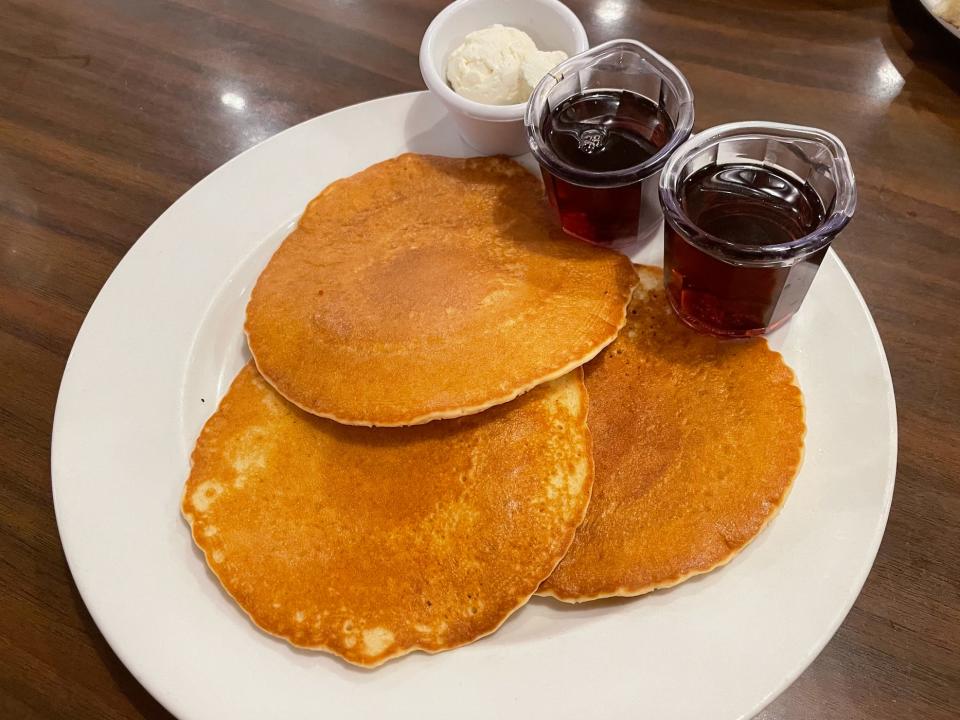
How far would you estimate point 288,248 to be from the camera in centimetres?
171

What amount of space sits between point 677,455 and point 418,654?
0.60 m

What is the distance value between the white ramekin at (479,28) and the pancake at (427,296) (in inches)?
2.4

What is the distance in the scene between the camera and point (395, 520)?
1.41 metres

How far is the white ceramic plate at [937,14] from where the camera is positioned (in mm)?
1988

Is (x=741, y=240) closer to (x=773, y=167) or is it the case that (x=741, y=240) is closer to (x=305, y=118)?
(x=773, y=167)

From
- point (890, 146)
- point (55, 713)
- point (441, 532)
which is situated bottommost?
point (55, 713)

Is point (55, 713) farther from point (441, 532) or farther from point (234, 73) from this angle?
point (234, 73)

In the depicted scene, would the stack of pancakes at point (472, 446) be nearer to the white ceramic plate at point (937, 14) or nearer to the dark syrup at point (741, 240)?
the dark syrup at point (741, 240)

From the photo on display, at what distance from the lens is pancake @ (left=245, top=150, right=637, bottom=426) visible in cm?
141

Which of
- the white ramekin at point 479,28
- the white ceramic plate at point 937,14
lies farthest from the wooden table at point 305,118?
the white ramekin at point 479,28

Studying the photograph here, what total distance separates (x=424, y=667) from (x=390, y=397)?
1.61ft

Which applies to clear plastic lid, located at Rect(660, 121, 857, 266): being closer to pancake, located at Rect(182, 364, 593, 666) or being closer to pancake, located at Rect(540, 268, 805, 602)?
pancake, located at Rect(540, 268, 805, 602)

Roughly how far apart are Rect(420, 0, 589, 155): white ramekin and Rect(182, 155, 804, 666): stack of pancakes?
27 cm

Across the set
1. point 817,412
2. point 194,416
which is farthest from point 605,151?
point 194,416
